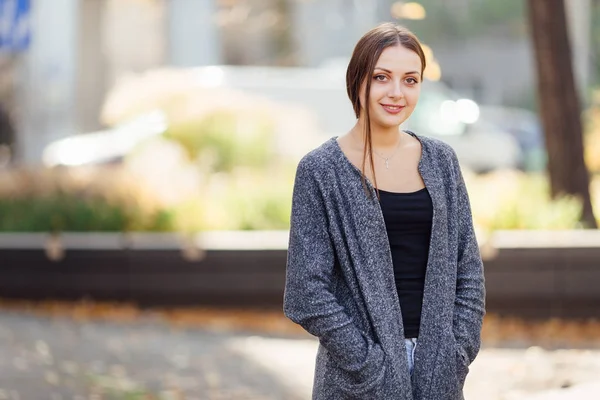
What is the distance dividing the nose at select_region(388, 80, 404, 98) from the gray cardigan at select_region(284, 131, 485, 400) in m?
0.22

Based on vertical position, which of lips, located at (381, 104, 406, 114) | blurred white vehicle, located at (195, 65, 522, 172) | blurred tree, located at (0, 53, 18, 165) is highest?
blurred tree, located at (0, 53, 18, 165)

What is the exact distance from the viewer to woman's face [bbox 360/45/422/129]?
3.31 metres

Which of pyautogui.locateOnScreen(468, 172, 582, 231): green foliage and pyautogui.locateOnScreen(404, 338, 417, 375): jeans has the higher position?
pyautogui.locateOnScreen(468, 172, 582, 231): green foliage

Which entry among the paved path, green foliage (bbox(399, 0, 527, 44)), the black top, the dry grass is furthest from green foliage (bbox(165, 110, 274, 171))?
green foliage (bbox(399, 0, 527, 44))

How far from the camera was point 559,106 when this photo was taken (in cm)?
1120

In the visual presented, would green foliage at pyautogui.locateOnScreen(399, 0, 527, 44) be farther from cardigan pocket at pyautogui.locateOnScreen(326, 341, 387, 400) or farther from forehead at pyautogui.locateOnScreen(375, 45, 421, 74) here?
cardigan pocket at pyautogui.locateOnScreen(326, 341, 387, 400)

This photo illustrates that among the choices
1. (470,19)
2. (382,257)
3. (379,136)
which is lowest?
(382,257)

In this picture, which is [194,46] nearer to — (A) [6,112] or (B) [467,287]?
(A) [6,112]

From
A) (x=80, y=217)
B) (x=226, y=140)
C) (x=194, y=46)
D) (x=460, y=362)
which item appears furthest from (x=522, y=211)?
(x=194, y=46)

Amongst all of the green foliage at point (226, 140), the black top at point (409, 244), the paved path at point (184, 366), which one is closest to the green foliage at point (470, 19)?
the green foliage at point (226, 140)

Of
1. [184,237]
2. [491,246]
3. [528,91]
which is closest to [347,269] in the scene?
[491,246]

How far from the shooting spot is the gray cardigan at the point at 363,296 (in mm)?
3184

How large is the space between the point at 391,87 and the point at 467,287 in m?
0.61

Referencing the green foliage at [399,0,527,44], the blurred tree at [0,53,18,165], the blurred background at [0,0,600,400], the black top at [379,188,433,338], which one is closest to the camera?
the black top at [379,188,433,338]
